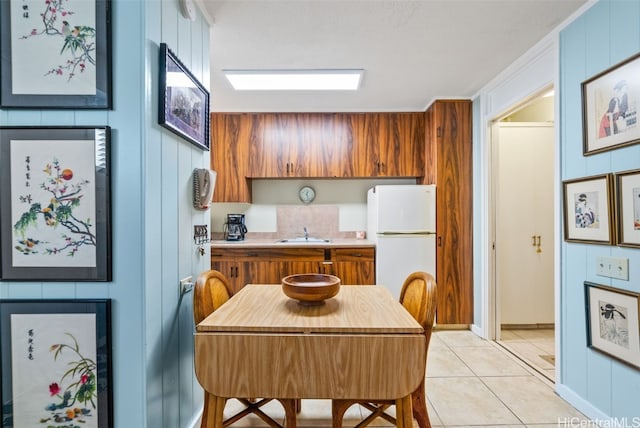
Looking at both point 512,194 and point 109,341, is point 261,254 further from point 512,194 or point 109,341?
point 512,194

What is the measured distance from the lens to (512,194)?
315 centimetres

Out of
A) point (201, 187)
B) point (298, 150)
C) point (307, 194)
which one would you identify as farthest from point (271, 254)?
point (201, 187)

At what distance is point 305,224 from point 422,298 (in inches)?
99.3

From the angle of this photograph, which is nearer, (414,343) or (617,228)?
(414,343)

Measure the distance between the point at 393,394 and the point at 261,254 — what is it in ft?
7.58

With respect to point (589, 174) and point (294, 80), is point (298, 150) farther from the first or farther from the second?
point (589, 174)

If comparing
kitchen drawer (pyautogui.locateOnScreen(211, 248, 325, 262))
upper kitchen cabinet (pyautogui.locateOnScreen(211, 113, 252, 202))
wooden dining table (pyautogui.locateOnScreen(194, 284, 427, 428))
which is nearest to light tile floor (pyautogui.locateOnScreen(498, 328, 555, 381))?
wooden dining table (pyautogui.locateOnScreen(194, 284, 427, 428))

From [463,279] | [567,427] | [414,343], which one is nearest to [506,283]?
[463,279]


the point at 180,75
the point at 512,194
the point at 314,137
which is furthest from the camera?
the point at 314,137

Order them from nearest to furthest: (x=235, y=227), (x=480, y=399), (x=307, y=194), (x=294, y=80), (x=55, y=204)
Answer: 1. (x=55, y=204)
2. (x=480, y=399)
3. (x=294, y=80)
4. (x=235, y=227)
5. (x=307, y=194)

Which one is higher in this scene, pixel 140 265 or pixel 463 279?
pixel 140 265

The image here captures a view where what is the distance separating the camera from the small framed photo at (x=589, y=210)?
1.63 metres

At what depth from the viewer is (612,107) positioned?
1621 mm

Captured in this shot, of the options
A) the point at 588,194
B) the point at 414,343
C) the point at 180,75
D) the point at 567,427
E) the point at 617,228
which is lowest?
the point at 567,427
